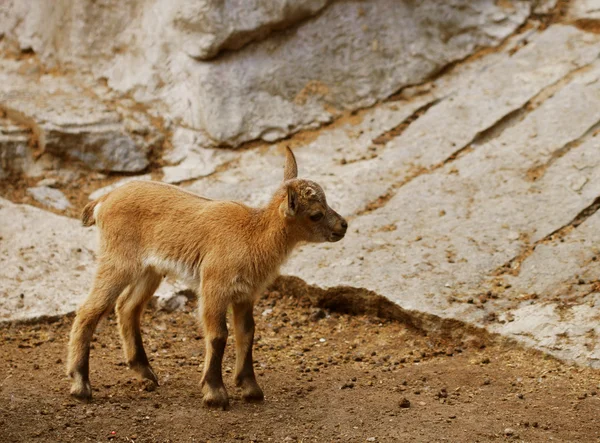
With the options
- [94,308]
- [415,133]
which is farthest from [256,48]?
[94,308]

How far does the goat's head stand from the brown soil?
4.28 feet

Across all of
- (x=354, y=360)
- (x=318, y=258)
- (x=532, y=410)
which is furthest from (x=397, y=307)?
(x=532, y=410)

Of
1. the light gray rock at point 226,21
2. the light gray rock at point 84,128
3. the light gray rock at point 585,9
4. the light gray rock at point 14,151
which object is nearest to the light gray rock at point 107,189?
the light gray rock at point 84,128

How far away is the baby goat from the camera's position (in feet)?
21.6

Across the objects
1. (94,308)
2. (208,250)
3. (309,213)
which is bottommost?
(94,308)

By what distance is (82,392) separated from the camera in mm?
6527

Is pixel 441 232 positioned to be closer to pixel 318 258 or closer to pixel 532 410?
pixel 318 258

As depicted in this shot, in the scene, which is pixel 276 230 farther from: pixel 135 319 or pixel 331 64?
pixel 331 64

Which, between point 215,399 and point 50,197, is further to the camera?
point 50,197

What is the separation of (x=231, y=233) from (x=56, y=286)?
288 centimetres

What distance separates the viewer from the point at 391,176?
33.5 feet

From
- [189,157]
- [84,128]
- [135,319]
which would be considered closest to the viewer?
[135,319]

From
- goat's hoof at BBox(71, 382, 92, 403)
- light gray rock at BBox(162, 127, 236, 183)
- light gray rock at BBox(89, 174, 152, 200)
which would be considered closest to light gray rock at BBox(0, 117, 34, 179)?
light gray rock at BBox(89, 174, 152, 200)

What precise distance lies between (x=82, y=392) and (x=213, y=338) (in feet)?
3.72
